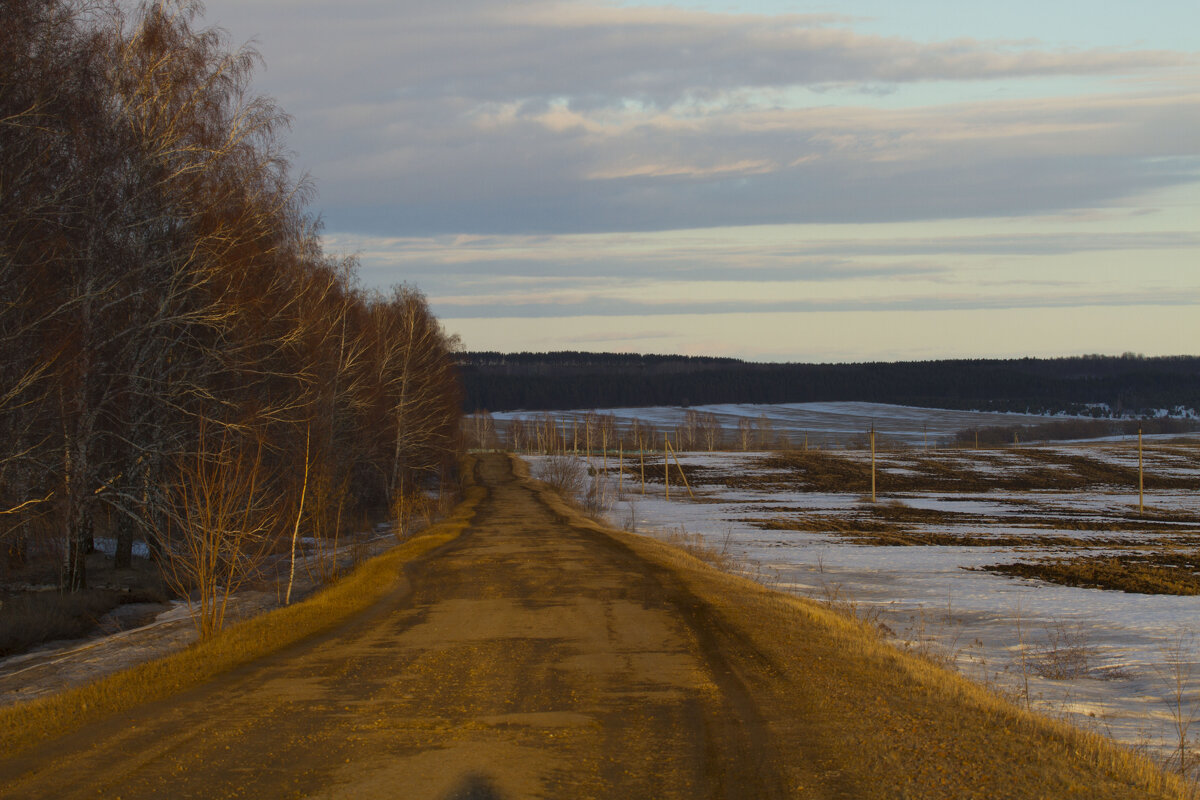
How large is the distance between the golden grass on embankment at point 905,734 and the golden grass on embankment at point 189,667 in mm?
5742

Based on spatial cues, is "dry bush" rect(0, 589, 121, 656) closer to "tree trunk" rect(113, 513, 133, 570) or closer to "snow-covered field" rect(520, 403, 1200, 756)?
"tree trunk" rect(113, 513, 133, 570)

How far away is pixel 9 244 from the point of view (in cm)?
1417

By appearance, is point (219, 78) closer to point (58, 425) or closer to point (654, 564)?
point (58, 425)

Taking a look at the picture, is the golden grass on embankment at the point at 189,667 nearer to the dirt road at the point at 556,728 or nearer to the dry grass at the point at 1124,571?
the dirt road at the point at 556,728

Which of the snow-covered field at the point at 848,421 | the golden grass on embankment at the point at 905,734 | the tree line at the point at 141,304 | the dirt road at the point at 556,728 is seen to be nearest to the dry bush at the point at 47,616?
the tree line at the point at 141,304

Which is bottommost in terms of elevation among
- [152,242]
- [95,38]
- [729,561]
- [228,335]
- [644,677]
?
[729,561]

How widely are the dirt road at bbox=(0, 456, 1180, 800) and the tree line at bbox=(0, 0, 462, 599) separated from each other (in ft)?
12.8

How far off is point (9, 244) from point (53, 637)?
260 inches

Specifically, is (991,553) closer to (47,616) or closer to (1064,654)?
(1064,654)

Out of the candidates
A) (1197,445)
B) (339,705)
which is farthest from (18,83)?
(1197,445)

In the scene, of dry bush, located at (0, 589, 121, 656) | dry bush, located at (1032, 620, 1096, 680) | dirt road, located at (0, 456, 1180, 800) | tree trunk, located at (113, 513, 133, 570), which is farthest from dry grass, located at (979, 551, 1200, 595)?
tree trunk, located at (113, 513, 133, 570)

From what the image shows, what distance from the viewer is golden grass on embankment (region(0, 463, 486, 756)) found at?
26.6ft

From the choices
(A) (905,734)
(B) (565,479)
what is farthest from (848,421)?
(A) (905,734)

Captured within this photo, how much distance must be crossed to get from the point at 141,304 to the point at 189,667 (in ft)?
38.0
